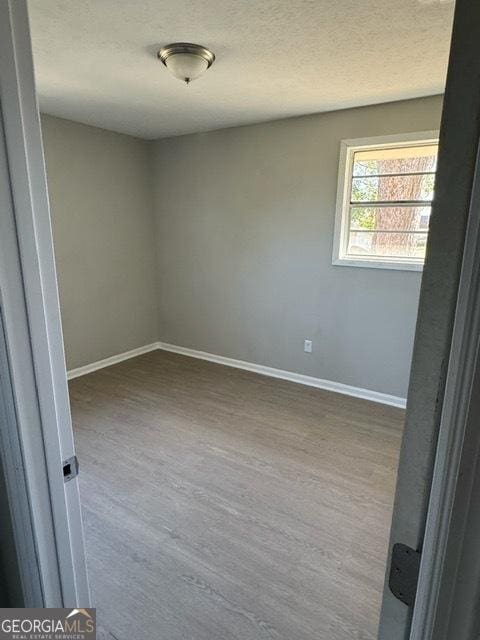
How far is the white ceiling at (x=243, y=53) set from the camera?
160 cm

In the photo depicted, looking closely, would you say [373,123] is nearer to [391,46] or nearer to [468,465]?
[391,46]

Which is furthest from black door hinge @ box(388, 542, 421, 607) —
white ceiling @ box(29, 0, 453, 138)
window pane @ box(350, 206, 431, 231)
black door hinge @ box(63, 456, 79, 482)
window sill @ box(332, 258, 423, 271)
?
window pane @ box(350, 206, 431, 231)

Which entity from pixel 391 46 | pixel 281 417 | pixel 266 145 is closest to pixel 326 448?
pixel 281 417

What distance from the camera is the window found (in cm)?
293

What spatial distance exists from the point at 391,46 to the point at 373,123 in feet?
3.62

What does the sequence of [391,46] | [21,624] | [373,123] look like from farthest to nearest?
[373,123] < [391,46] < [21,624]

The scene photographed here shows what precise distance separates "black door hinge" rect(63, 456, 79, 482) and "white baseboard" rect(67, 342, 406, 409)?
294 centimetres

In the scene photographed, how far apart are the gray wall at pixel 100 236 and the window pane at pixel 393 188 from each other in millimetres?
2446

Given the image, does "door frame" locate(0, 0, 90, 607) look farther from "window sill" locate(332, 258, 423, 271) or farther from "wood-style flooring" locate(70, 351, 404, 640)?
"window sill" locate(332, 258, 423, 271)

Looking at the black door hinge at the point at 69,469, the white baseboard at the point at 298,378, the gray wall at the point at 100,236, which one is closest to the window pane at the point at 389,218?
the white baseboard at the point at 298,378

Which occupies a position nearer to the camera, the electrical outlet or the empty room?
the empty room

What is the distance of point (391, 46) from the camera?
1903 mm

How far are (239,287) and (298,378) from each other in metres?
1.14

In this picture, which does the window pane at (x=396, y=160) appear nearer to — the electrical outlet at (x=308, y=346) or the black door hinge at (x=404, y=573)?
the electrical outlet at (x=308, y=346)
